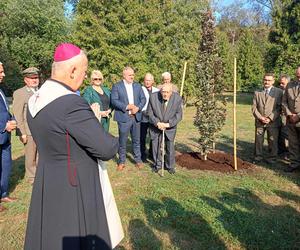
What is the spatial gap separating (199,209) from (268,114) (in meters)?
3.52

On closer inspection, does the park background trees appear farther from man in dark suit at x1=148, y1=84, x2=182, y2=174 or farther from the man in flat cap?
the man in flat cap

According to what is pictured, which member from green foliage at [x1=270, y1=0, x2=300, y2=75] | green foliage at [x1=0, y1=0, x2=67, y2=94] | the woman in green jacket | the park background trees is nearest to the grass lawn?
the woman in green jacket

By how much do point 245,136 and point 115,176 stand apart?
229 inches

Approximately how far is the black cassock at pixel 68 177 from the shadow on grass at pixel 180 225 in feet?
6.95

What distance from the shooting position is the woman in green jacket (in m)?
7.10

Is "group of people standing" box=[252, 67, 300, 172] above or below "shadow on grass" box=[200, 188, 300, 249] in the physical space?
above

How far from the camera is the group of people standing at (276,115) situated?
24.3 feet

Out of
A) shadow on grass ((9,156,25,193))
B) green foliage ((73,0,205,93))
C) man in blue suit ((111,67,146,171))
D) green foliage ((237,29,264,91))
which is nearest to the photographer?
shadow on grass ((9,156,25,193))

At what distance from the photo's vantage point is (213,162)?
7938mm

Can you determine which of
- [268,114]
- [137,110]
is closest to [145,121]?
[137,110]

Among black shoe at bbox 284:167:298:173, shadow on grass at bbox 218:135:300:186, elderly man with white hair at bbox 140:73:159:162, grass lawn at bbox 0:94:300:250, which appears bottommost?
shadow on grass at bbox 218:135:300:186

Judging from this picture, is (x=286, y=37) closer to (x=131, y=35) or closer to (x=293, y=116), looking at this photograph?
(x=131, y=35)

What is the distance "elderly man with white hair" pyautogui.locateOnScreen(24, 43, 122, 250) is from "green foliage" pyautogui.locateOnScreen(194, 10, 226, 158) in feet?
18.2

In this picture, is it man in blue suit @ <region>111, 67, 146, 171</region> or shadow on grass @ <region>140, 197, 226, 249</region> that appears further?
man in blue suit @ <region>111, 67, 146, 171</region>
